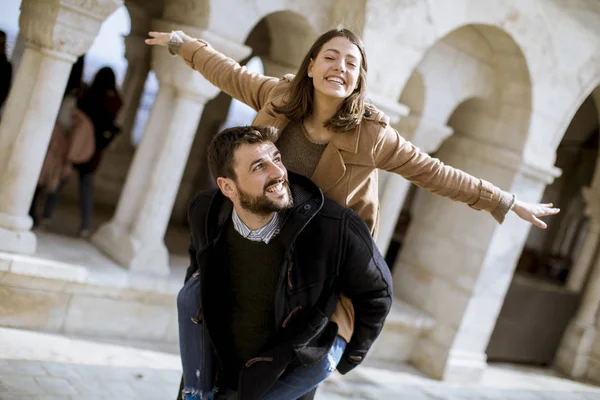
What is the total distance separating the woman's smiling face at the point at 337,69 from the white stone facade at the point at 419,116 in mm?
2508

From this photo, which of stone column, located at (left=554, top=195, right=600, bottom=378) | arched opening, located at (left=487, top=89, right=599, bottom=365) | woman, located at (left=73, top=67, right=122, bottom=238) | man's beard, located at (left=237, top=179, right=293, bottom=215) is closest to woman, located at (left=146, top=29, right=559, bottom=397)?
man's beard, located at (left=237, top=179, right=293, bottom=215)

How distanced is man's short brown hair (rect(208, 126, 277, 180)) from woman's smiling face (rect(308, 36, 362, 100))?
0.21 metres

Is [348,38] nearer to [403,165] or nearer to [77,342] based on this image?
[403,165]

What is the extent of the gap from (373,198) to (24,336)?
119 inches

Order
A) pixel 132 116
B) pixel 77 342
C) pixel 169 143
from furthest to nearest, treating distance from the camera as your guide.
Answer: pixel 132 116 < pixel 169 143 < pixel 77 342

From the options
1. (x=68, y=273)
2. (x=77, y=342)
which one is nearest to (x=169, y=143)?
(x=68, y=273)

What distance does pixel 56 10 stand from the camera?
170 inches

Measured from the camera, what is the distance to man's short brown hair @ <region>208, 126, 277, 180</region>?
7.10ft

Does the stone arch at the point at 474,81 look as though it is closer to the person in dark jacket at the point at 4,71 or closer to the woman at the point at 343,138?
the person in dark jacket at the point at 4,71

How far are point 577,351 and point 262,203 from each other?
281 inches

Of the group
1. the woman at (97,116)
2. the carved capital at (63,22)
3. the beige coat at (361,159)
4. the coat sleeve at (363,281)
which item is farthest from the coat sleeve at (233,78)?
the woman at (97,116)

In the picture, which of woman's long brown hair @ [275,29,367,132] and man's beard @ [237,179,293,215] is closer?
man's beard @ [237,179,293,215]

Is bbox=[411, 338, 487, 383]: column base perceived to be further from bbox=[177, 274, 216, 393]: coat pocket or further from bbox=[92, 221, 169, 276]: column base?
bbox=[177, 274, 216, 393]: coat pocket

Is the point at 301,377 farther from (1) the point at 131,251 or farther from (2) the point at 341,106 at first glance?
(1) the point at 131,251
